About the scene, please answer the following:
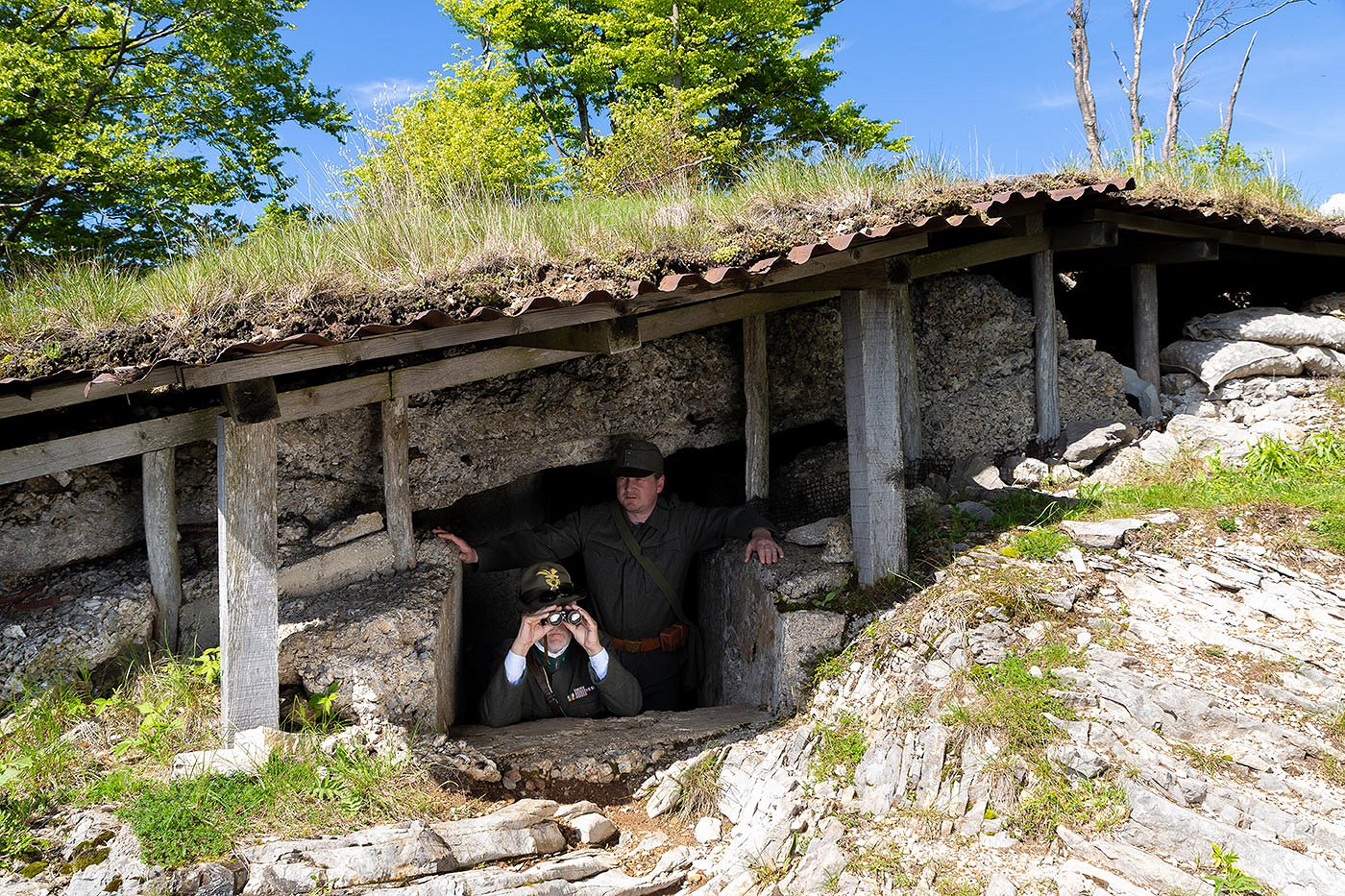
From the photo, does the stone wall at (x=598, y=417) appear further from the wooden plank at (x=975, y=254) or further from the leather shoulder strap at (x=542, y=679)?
the leather shoulder strap at (x=542, y=679)

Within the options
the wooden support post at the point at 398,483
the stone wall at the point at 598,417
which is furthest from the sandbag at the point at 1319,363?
the wooden support post at the point at 398,483

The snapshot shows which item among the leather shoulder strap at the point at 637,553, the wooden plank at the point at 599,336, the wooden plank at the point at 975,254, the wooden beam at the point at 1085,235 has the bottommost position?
the leather shoulder strap at the point at 637,553

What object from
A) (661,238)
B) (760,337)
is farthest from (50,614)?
(760,337)

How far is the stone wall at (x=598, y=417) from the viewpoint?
17.7 ft

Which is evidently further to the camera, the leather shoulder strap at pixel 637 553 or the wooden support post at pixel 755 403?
the wooden support post at pixel 755 403

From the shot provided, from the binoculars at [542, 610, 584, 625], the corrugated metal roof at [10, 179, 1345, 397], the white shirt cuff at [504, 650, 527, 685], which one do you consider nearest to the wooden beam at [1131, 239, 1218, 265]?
the corrugated metal roof at [10, 179, 1345, 397]

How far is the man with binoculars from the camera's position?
18.3 ft

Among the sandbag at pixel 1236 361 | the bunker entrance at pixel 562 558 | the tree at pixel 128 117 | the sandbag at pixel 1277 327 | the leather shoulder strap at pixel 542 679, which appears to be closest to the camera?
the leather shoulder strap at pixel 542 679

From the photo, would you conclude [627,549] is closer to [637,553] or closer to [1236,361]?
[637,553]

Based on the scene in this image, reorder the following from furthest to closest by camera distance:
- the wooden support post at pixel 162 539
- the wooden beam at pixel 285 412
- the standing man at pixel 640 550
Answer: the standing man at pixel 640 550
the wooden support post at pixel 162 539
the wooden beam at pixel 285 412

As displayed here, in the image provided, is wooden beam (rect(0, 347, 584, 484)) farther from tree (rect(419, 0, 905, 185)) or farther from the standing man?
tree (rect(419, 0, 905, 185))

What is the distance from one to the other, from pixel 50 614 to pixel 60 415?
1138 millimetres

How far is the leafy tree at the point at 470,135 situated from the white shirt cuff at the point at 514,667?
8240 mm

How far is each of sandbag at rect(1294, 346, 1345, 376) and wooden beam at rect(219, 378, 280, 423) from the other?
851 cm
